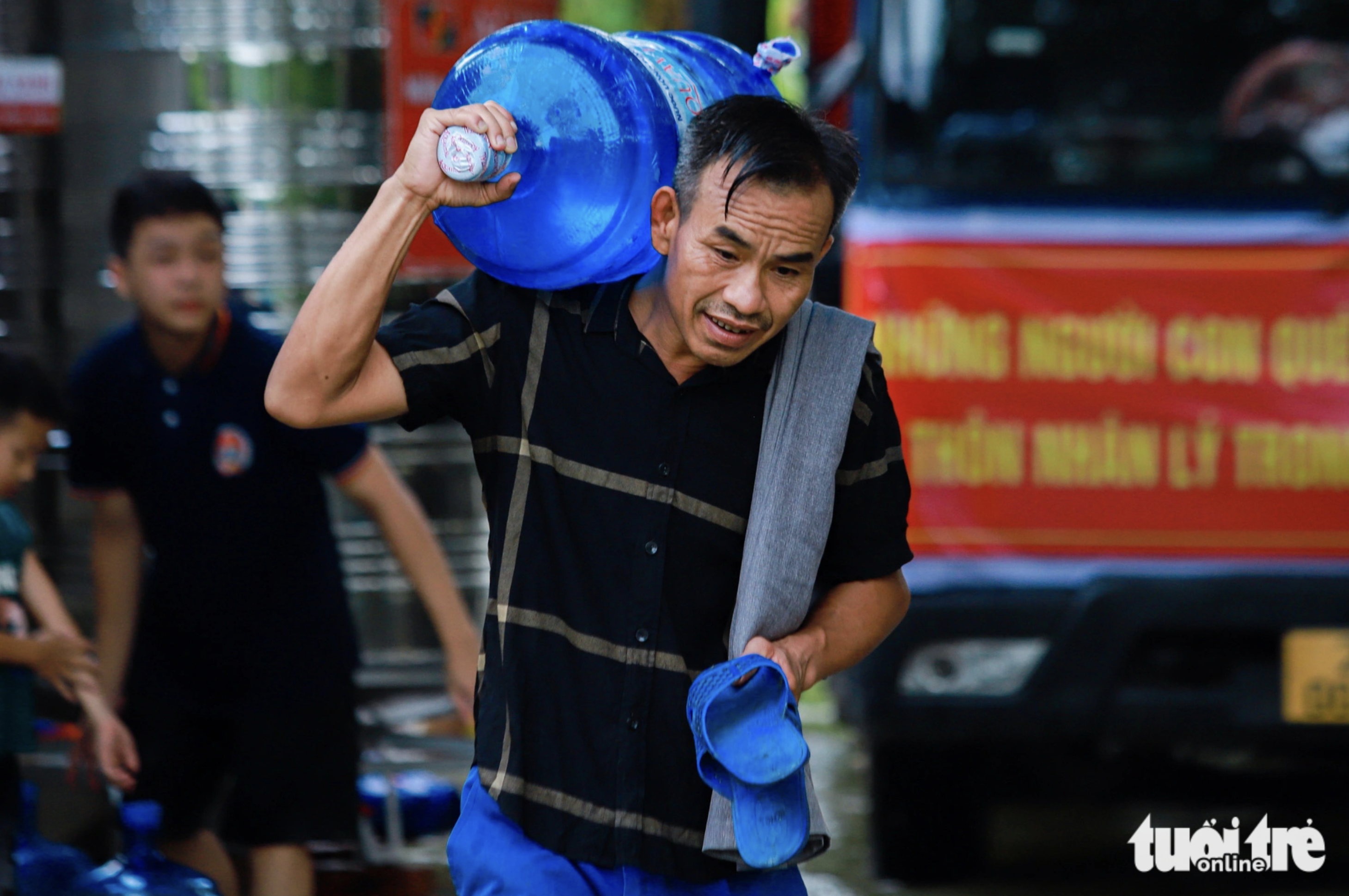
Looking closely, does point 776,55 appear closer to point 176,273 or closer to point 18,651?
point 176,273

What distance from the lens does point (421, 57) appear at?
500cm

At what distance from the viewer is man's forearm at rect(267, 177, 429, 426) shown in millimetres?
2078

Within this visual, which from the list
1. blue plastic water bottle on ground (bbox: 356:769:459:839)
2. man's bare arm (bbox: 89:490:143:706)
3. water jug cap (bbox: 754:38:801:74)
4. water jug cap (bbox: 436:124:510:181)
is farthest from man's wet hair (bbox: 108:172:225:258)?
blue plastic water bottle on ground (bbox: 356:769:459:839)

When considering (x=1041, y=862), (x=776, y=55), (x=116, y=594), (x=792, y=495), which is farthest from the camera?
(x=1041, y=862)

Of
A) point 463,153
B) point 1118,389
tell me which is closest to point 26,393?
point 463,153

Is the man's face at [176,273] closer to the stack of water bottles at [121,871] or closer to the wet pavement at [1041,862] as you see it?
the stack of water bottles at [121,871]

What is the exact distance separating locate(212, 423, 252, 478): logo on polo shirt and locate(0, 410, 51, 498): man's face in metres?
0.36

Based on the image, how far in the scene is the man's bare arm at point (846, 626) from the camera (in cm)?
224

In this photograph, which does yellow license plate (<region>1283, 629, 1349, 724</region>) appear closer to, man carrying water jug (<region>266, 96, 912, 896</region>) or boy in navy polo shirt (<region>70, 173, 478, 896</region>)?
boy in navy polo shirt (<region>70, 173, 478, 896</region>)

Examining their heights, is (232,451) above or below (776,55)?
below

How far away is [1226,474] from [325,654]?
2.17 metres

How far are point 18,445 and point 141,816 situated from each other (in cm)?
82

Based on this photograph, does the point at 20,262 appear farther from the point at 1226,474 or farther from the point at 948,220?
the point at 1226,474

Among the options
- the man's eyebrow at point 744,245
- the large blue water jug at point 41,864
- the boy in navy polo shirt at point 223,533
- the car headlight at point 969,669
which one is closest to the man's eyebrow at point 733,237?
the man's eyebrow at point 744,245
